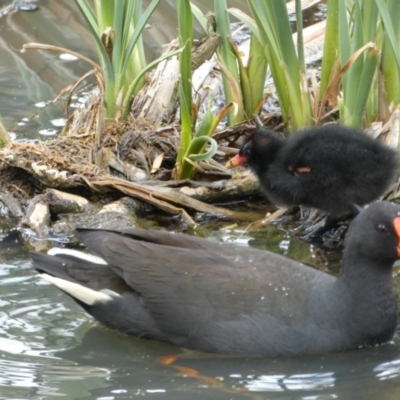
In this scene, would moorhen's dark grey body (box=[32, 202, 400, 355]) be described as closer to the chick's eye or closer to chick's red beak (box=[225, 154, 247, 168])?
the chick's eye

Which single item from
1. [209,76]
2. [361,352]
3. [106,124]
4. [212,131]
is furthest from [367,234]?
[209,76]

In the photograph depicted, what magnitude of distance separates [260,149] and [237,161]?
0.65 ft

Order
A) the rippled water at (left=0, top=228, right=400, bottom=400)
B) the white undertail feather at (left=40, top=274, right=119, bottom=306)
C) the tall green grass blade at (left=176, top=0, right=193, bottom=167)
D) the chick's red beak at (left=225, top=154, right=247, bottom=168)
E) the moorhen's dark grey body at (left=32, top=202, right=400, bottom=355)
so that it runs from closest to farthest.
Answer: the rippled water at (left=0, top=228, right=400, bottom=400), the moorhen's dark grey body at (left=32, top=202, right=400, bottom=355), the white undertail feather at (left=40, top=274, right=119, bottom=306), the tall green grass blade at (left=176, top=0, right=193, bottom=167), the chick's red beak at (left=225, top=154, right=247, bottom=168)

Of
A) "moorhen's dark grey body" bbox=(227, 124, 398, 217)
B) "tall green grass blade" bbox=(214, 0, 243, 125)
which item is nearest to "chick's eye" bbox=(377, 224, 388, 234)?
"moorhen's dark grey body" bbox=(227, 124, 398, 217)

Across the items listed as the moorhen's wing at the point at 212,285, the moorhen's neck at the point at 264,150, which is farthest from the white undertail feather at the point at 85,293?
the moorhen's neck at the point at 264,150

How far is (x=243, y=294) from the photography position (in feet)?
13.6

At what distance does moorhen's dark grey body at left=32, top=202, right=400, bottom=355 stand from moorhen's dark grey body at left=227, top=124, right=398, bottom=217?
92 centimetres

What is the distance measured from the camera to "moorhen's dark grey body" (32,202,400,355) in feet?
13.5

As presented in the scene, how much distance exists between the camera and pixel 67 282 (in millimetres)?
4340

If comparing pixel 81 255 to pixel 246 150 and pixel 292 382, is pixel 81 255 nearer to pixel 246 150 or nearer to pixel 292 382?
pixel 292 382

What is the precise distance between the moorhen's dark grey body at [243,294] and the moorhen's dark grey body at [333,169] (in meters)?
0.92

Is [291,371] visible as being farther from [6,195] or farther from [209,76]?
[209,76]

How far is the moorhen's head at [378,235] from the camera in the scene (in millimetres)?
4172

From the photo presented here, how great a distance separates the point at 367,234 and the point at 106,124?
2490 millimetres
